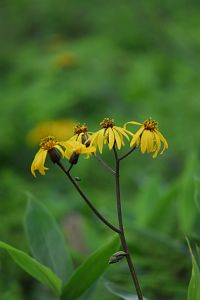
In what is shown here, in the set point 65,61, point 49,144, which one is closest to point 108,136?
point 49,144

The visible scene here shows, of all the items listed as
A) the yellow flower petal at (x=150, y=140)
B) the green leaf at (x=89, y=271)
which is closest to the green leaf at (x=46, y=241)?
the green leaf at (x=89, y=271)

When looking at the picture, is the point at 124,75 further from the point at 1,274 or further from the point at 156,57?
the point at 1,274

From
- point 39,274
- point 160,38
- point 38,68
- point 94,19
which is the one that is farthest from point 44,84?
Answer: point 39,274

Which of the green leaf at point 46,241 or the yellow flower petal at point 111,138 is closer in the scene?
the yellow flower petal at point 111,138

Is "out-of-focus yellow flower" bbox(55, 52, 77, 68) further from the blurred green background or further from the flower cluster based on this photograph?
the flower cluster

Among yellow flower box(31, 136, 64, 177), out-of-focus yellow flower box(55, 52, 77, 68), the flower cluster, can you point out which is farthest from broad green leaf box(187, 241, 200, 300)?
out-of-focus yellow flower box(55, 52, 77, 68)

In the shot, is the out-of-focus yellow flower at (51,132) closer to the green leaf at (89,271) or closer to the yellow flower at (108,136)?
the green leaf at (89,271)
